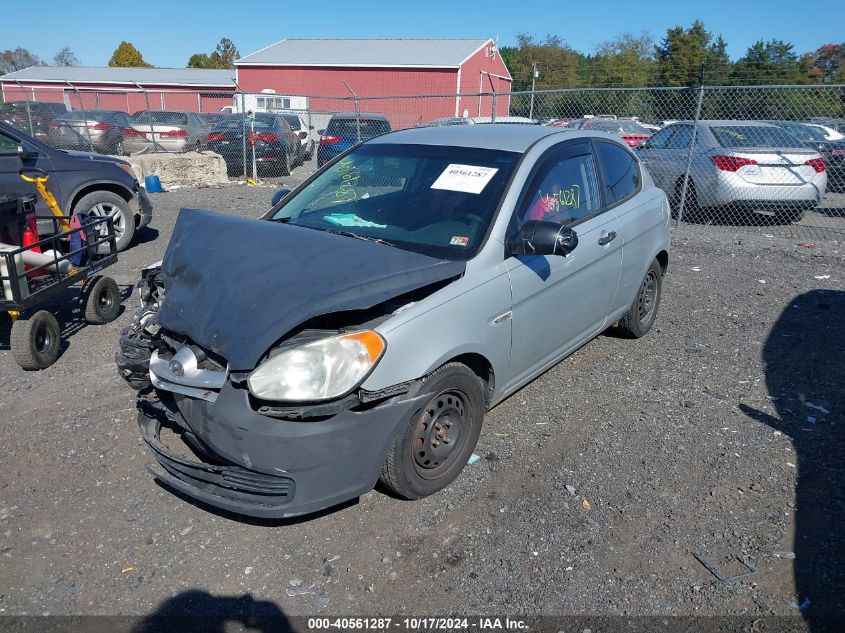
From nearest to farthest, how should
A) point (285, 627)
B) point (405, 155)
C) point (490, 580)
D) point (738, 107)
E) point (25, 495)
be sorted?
point (285, 627) < point (490, 580) < point (25, 495) < point (405, 155) < point (738, 107)

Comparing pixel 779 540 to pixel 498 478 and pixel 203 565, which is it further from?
pixel 203 565

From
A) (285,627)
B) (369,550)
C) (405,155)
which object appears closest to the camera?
(285,627)

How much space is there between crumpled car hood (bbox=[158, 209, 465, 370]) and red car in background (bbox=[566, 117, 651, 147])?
15.3 m

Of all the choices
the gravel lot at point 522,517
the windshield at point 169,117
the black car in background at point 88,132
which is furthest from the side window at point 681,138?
the windshield at point 169,117

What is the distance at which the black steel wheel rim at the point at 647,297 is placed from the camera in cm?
555

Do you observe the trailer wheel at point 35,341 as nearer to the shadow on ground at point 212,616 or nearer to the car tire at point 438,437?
the shadow on ground at point 212,616

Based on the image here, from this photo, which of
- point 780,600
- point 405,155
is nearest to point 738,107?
point 405,155

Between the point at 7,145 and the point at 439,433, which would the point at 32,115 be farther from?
the point at 439,433

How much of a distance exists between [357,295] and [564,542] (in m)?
1.54

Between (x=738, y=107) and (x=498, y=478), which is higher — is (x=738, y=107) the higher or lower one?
the higher one

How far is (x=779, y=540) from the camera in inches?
126

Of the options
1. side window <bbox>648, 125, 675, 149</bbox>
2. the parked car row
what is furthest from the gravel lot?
side window <bbox>648, 125, 675, 149</bbox>

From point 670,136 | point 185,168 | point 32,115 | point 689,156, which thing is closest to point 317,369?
point 689,156

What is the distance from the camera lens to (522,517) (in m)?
3.33
